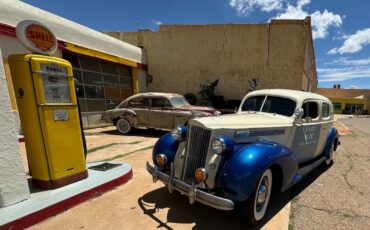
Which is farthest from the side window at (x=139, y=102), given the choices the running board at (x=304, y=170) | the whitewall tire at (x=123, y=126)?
the running board at (x=304, y=170)

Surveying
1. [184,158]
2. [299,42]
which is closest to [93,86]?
[184,158]

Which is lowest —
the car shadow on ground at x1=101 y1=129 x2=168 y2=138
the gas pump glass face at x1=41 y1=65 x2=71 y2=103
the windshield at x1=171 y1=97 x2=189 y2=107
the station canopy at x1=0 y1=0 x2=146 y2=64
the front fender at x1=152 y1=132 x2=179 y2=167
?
the car shadow on ground at x1=101 y1=129 x2=168 y2=138

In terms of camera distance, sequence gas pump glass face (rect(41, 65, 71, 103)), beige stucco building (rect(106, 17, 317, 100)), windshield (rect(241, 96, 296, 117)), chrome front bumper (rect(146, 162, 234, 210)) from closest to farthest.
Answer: chrome front bumper (rect(146, 162, 234, 210)) < gas pump glass face (rect(41, 65, 71, 103)) < windshield (rect(241, 96, 296, 117)) < beige stucco building (rect(106, 17, 317, 100))

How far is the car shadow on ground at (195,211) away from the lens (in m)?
3.12

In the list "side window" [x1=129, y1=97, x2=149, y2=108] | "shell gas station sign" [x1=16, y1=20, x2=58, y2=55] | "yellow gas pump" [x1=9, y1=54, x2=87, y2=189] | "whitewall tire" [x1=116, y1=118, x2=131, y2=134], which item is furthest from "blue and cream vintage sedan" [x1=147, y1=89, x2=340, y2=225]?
"whitewall tire" [x1=116, y1=118, x2=131, y2=134]

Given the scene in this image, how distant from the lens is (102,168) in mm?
4633

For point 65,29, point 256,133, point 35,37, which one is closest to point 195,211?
point 256,133

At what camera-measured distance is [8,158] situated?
2.96 metres

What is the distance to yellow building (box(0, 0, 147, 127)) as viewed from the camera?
769cm

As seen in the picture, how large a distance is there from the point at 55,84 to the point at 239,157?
9.32ft

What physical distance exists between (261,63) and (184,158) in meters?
13.2

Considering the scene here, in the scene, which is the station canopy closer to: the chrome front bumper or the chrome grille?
the chrome grille

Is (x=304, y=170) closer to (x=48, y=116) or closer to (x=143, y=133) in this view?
(x=48, y=116)

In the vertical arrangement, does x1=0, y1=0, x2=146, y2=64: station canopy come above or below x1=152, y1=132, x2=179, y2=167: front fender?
above
